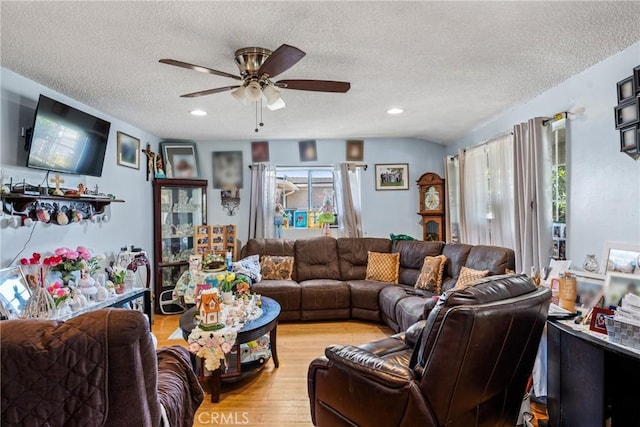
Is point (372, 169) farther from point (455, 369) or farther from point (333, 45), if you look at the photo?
point (455, 369)

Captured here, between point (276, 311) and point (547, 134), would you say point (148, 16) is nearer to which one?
point (276, 311)

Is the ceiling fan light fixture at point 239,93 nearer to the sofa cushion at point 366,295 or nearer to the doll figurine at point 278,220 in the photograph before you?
the sofa cushion at point 366,295

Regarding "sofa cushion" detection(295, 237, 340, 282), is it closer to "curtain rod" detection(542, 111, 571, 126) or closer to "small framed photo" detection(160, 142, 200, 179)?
"small framed photo" detection(160, 142, 200, 179)

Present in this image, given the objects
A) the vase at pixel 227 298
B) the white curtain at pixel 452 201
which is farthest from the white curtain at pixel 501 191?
the vase at pixel 227 298

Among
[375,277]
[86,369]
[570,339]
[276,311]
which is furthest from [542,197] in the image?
[86,369]

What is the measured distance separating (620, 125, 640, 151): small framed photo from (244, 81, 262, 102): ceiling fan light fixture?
2306 millimetres

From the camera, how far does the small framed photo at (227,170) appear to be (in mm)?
4961

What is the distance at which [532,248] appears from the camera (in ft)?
9.28

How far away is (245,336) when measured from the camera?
2.34 metres

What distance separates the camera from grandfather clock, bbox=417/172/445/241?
464 cm

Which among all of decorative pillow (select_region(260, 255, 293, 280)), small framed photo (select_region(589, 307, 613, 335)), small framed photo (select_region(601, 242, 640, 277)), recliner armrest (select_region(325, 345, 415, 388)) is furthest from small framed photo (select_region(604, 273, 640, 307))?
decorative pillow (select_region(260, 255, 293, 280))

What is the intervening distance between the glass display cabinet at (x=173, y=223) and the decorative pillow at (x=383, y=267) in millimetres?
2496

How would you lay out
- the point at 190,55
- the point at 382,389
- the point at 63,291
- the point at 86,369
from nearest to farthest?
the point at 86,369 < the point at 382,389 < the point at 190,55 < the point at 63,291

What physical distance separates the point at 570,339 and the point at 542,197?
1.36m
